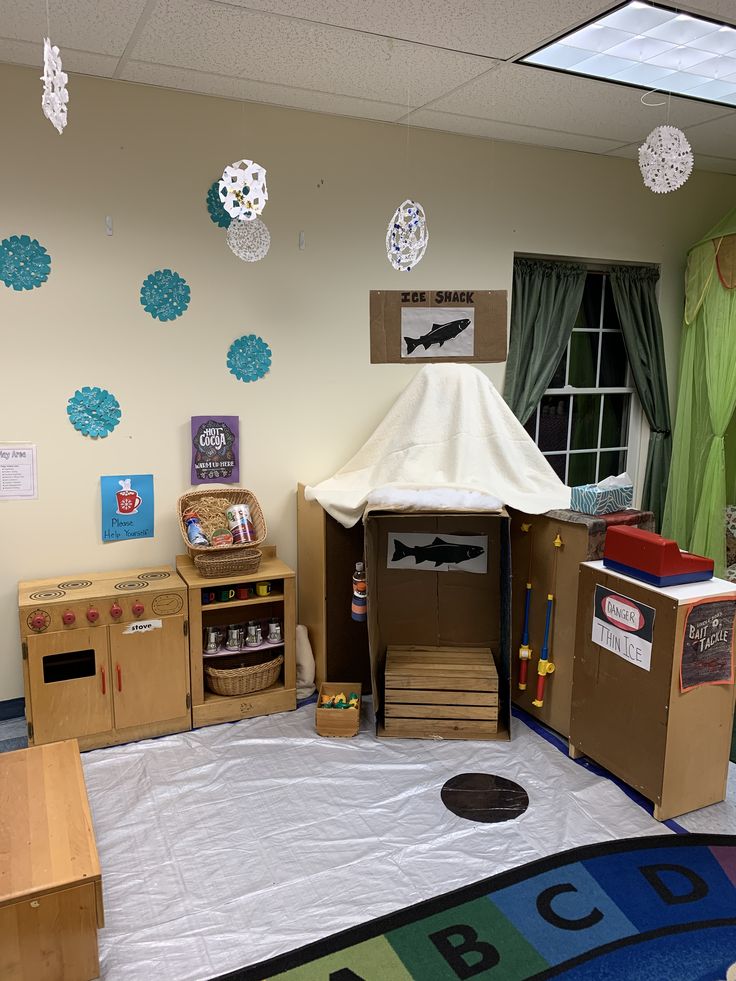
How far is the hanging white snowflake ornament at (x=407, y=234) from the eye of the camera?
114 inches

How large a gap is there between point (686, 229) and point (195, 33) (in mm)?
3312

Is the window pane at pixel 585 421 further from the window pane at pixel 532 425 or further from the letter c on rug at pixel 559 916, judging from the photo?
the letter c on rug at pixel 559 916

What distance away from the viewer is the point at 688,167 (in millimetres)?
2641

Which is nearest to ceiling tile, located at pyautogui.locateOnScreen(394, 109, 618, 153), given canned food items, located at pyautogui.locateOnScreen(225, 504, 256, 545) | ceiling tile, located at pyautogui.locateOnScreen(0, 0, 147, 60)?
ceiling tile, located at pyautogui.locateOnScreen(0, 0, 147, 60)

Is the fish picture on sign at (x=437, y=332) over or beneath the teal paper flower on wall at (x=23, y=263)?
beneath

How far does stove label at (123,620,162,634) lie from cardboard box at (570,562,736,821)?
178 cm

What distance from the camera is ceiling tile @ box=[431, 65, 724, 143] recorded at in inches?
123

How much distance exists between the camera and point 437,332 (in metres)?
3.81

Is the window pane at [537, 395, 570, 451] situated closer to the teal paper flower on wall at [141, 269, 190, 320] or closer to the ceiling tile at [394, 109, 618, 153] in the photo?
the ceiling tile at [394, 109, 618, 153]

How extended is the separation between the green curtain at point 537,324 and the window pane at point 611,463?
78 cm

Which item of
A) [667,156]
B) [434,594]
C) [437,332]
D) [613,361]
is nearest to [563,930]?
[434,594]

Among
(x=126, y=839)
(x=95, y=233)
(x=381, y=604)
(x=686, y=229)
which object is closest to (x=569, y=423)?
(x=686, y=229)

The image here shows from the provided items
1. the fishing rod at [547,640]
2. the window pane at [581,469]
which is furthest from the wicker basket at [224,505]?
the window pane at [581,469]

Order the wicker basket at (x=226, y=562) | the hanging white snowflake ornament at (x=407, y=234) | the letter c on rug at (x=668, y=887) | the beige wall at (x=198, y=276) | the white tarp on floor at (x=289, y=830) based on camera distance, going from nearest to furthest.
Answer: the white tarp on floor at (x=289, y=830), the letter c on rug at (x=668, y=887), the hanging white snowflake ornament at (x=407, y=234), the beige wall at (x=198, y=276), the wicker basket at (x=226, y=562)
